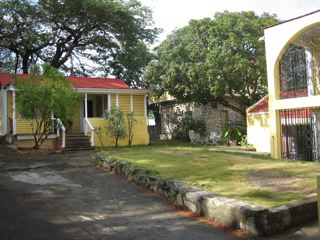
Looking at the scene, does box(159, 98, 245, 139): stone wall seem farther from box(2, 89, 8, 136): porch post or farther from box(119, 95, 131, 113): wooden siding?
box(2, 89, 8, 136): porch post

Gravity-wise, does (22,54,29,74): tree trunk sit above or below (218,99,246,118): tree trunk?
above

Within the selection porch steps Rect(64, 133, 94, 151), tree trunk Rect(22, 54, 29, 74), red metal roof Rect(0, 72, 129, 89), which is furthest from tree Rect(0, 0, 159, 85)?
porch steps Rect(64, 133, 94, 151)

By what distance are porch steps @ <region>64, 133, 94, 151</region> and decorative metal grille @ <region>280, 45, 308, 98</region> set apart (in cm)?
941

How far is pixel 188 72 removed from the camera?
78.8 feet

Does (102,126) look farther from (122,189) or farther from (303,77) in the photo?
(122,189)

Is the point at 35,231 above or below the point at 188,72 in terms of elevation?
below

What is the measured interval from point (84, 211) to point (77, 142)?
40.9 ft

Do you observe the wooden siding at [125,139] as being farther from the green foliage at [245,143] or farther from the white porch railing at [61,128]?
the green foliage at [245,143]

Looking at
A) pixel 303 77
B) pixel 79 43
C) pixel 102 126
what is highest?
pixel 79 43

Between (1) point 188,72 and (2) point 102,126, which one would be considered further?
(1) point 188,72

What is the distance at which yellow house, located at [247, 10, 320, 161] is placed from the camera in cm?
1479

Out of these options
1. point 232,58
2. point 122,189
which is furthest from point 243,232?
point 232,58

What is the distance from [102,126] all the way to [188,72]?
6.27 meters

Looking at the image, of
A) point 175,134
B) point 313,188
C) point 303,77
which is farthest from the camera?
point 175,134
